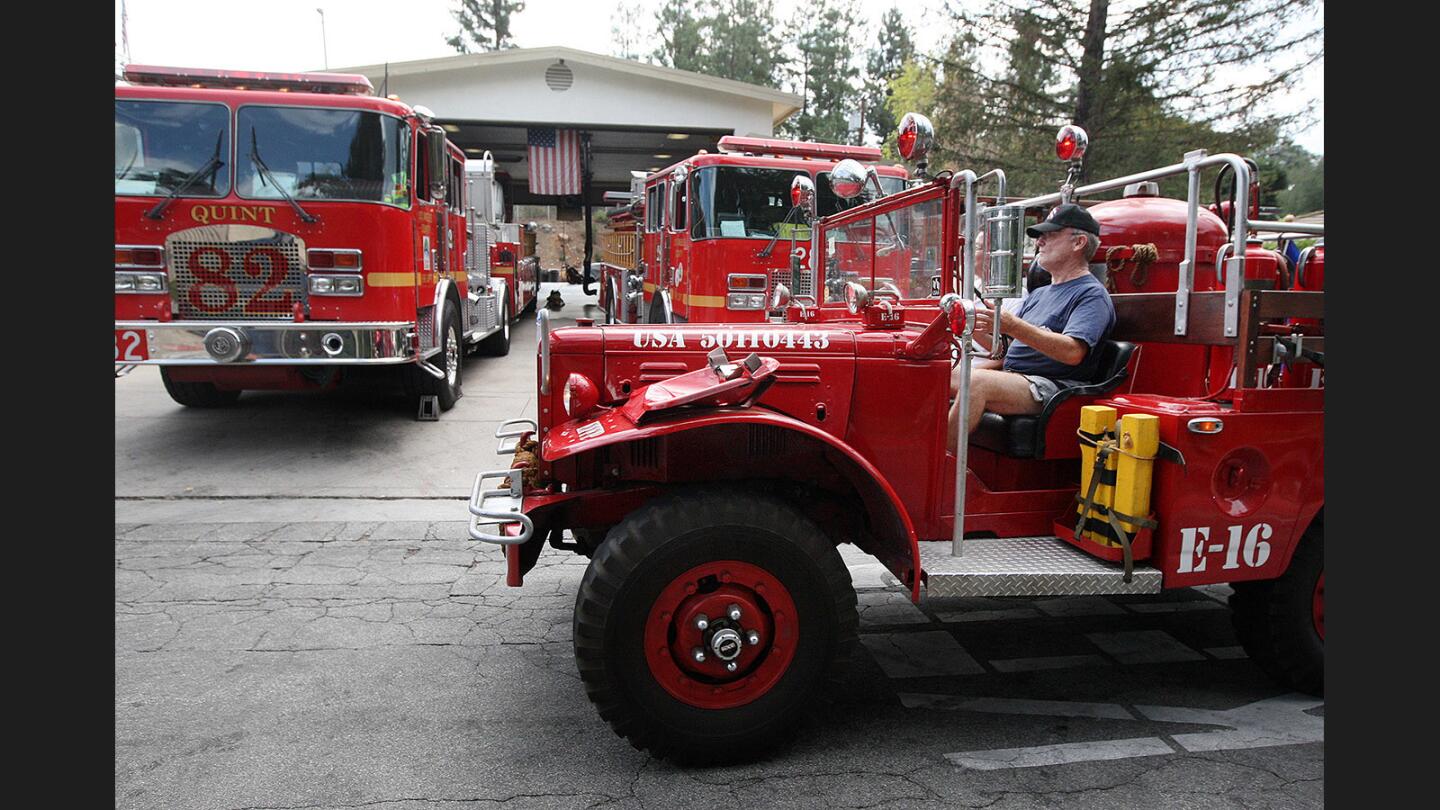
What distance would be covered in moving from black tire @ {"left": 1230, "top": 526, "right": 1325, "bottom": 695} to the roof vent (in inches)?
674

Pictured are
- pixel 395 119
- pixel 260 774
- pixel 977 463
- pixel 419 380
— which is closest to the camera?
→ pixel 260 774

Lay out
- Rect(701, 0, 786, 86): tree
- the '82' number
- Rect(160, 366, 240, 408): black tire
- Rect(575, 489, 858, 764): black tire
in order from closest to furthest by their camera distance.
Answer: Rect(575, 489, 858, 764): black tire
the '82' number
Rect(160, 366, 240, 408): black tire
Rect(701, 0, 786, 86): tree

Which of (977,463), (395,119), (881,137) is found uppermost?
(881,137)

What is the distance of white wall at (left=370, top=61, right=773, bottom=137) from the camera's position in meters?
17.9

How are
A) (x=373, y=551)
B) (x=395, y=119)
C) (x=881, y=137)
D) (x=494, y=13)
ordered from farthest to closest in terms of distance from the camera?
(x=881, y=137), (x=494, y=13), (x=395, y=119), (x=373, y=551)

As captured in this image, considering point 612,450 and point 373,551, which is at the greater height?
point 612,450

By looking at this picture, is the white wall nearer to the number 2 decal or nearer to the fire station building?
the fire station building

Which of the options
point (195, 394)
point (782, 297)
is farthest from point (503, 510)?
point (195, 394)

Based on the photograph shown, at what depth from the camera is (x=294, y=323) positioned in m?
7.08

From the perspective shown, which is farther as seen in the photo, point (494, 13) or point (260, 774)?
point (494, 13)

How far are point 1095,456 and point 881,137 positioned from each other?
50.3 m

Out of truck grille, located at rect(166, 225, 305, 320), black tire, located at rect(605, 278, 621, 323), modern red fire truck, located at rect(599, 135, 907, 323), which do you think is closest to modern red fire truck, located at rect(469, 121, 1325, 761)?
truck grille, located at rect(166, 225, 305, 320)

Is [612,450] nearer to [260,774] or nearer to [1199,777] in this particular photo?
[260,774]

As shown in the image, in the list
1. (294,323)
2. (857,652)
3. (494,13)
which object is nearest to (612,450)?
(857,652)
